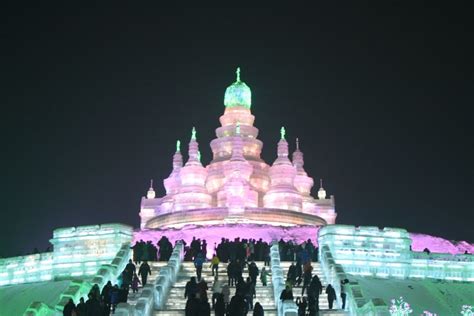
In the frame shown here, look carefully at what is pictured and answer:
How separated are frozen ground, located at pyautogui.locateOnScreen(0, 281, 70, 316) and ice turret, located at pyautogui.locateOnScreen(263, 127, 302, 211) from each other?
2763cm

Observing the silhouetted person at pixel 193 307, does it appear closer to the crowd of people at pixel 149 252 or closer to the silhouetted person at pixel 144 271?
the silhouetted person at pixel 144 271

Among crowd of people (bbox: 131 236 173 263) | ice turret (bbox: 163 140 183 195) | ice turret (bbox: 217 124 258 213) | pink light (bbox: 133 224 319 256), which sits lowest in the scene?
crowd of people (bbox: 131 236 173 263)

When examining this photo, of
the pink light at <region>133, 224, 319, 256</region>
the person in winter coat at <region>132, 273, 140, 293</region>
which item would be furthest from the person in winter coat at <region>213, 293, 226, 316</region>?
the pink light at <region>133, 224, 319, 256</region>

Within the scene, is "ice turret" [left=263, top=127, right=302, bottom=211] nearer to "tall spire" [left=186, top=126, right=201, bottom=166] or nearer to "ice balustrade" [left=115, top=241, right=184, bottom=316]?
"tall spire" [left=186, top=126, right=201, bottom=166]

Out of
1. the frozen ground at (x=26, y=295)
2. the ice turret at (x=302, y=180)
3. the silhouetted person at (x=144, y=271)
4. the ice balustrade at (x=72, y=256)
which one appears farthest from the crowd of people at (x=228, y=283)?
the ice turret at (x=302, y=180)

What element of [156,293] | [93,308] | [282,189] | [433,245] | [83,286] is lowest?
[93,308]

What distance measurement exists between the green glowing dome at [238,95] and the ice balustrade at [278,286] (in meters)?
36.6

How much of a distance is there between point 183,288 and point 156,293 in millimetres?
2548

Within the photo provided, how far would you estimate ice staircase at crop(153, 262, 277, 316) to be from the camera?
21406mm

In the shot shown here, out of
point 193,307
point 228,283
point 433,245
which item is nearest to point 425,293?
point 228,283

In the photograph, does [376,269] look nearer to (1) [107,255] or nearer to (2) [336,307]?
(2) [336,307]

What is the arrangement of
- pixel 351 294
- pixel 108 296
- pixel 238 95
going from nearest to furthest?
1. pixel 108 296
2. pixel 351 294
3. pixel 238 95

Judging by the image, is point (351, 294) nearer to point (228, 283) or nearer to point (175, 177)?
point (228, 283)

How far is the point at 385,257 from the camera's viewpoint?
104 feet
